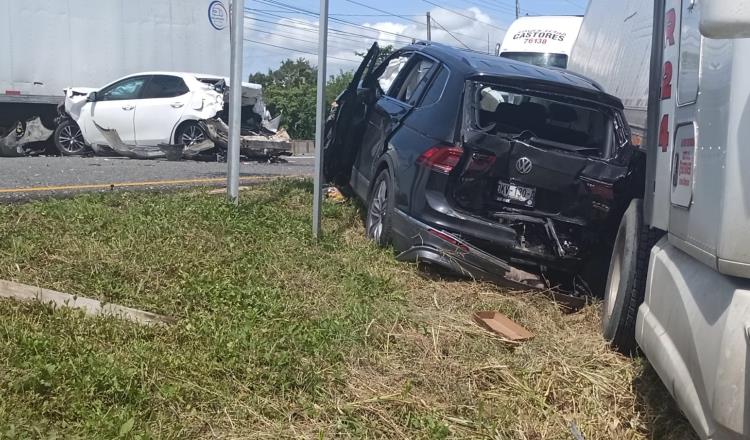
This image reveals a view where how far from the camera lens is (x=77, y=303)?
4.45 m

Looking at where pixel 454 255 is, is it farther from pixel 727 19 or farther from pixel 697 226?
pixel 727 19

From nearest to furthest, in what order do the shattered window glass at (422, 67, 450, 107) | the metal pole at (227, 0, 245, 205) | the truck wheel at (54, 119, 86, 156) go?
1. the shattered window glass at (422, 67, 450, 107)
2. the metal pole at (227, 0, 245, 205)
3. the truck wheel at (54, 119, 86, 156)

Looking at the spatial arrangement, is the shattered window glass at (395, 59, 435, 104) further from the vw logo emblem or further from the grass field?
the grass field

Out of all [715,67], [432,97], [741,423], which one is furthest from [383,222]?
[741,423]

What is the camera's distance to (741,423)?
2531mm

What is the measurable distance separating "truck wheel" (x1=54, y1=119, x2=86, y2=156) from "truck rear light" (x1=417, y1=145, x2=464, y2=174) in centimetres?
1089

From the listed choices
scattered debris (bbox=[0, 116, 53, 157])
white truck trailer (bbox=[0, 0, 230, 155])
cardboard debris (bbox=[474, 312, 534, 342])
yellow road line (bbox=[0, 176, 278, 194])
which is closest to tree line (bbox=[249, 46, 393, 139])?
white truck trailer (bbox=[0, 0, 230, 155])

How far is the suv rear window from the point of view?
230 inches

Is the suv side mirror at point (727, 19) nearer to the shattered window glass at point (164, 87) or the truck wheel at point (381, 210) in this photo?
the truck wheel at point (381, 210)

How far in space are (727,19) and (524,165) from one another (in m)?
3.18

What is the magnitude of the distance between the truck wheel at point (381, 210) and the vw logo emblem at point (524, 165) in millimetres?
1030

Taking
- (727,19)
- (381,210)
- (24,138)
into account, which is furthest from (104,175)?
(727,19)

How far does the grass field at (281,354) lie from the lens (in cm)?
350

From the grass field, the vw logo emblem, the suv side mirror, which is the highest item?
the suv side mirror
